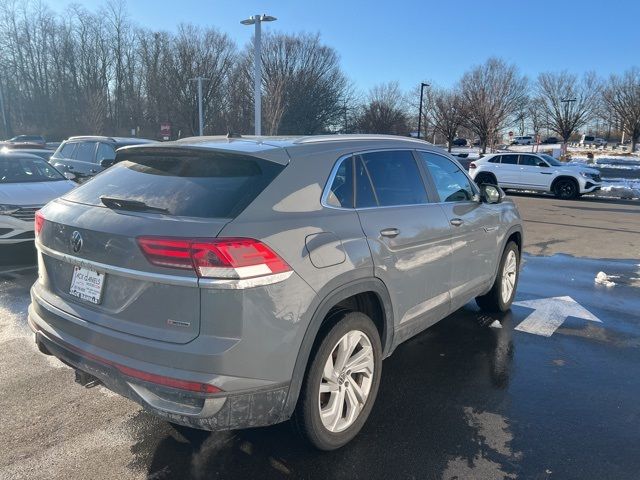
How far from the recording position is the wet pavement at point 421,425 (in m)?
2.73

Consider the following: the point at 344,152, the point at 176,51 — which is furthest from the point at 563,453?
the point at 176,51

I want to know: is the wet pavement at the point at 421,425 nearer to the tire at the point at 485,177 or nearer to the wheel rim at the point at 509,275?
the wheel rim at the point at 509,275

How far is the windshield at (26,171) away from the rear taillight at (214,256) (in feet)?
23.1

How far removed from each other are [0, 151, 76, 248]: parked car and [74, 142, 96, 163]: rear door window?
3.19 m

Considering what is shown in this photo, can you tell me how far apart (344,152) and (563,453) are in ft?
7.21

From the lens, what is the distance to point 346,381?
9.50 ft

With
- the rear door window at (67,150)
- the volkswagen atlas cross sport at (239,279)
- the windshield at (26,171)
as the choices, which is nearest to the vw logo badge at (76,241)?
the volkswagen atlas cross sport at (239,279)

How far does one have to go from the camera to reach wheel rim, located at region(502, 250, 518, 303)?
5199 millimetres

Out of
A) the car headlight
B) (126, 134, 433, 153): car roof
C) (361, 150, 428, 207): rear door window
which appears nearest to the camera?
(126, 134, 433, 153): car roof

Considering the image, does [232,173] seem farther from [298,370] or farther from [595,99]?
[595,99]

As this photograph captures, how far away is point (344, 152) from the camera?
10.2ft

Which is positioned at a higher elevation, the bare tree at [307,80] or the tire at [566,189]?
A: the bare tree at [307,80]

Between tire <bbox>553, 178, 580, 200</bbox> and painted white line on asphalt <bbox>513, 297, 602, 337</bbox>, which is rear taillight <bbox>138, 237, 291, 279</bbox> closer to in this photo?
painted white line on asphalt <bbox>513, 297, 602, 337</bbox>

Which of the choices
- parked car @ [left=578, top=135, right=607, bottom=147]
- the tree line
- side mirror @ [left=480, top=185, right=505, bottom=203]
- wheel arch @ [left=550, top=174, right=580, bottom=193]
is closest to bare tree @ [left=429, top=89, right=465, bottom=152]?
the tree line
